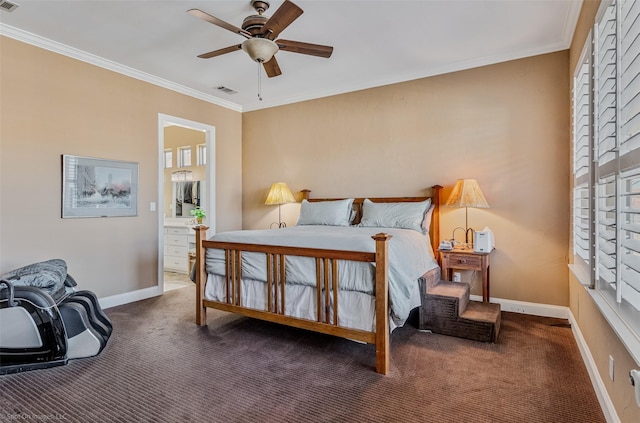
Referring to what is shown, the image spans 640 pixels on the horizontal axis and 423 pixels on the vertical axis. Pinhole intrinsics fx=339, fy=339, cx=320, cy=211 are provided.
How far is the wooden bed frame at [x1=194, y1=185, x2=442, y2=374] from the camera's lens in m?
2.30

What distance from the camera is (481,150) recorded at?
3766 millimetres

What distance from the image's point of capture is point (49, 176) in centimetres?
341

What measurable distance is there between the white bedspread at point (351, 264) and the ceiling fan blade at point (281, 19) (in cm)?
160

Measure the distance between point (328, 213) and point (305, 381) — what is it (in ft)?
7.69

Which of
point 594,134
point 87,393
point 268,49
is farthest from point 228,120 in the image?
point 594,134

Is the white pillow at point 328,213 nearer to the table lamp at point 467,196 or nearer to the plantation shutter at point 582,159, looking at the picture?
the table lamp at point 467,196

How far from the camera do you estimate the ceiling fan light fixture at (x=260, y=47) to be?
255 centimetres

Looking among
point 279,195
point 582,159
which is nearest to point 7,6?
point 279,195

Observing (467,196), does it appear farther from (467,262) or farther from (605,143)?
(605,143)

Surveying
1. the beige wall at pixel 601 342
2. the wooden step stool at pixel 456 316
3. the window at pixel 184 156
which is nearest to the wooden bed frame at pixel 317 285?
the wooden step stool at pixel 456 316

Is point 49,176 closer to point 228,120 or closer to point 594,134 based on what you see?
point 228,120

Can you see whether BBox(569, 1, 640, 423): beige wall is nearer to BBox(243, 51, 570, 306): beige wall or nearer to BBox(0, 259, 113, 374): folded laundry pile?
BBox(243, 51, 570, 306): beige wall

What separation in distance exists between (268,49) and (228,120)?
3.02m

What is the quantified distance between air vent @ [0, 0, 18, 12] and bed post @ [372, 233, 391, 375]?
3425 mm
